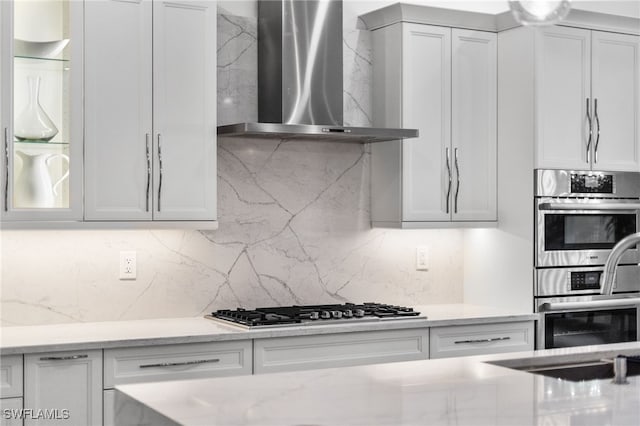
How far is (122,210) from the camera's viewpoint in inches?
147

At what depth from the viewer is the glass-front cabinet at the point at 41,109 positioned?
3518mm

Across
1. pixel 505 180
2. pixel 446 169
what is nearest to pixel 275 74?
pixel 446 169

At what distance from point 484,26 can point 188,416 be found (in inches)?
128

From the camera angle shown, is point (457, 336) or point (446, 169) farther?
point (446, 169)

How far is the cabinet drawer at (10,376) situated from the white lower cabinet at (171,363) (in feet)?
1.06

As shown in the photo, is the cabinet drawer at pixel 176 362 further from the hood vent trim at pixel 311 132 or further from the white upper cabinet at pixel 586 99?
the white upper cabinet at pixel 586 99

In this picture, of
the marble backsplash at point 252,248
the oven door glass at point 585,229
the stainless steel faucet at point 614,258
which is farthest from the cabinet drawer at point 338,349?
the stainless steel faucet at point 614,258

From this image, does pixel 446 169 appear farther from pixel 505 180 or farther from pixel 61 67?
pixel 61 67

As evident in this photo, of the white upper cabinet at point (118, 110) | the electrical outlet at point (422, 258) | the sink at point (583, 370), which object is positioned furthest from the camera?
the electrical outlet at point (422, 258)

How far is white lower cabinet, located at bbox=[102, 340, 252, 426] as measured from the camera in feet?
11.4

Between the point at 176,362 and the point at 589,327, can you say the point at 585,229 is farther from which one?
the point at 176,362

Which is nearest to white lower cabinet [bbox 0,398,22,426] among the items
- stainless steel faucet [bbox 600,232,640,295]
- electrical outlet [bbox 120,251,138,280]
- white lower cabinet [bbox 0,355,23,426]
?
white lower cabinet [bbox 0,355,23,426]

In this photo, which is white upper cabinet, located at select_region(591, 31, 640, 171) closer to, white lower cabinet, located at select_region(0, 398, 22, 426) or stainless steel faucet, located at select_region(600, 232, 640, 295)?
stainless steel faucet, located at select_region(600, 232, 640, 295)

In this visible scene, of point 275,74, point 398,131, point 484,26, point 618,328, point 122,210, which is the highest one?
point 484,26
